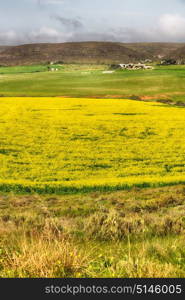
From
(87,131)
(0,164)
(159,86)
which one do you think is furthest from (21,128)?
(159,86)

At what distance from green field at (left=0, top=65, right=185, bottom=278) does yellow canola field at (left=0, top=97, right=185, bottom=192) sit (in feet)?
0.16

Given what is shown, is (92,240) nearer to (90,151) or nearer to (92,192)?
(92,192)

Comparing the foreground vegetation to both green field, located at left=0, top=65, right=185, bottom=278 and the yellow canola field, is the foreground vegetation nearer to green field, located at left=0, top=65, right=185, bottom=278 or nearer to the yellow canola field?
green field, located at left=0, top=65, right=185, bottom=278

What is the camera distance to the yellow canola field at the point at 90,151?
48.8 feet

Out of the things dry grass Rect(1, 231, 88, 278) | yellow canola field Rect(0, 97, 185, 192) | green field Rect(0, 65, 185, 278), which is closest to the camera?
dry grass Rect(1, 231, 88, 278)

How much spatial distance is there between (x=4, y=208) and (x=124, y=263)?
7991 millimetres

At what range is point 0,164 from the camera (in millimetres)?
17047

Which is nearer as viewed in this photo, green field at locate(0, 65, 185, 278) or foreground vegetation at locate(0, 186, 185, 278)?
foreground vegetation at locate(0, 186, 185, 278)

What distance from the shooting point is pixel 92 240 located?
19.5ft

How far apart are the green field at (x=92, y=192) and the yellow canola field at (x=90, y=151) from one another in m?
0.05

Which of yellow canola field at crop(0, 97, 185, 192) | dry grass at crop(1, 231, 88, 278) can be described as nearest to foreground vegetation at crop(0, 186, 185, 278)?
dry grass at crop(1, 231, 88, 278)

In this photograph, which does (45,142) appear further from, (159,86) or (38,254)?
(159,86)

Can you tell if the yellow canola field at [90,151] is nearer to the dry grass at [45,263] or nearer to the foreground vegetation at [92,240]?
the foreground vegetation at [92,240]

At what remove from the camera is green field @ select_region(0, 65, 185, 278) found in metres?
4.08
